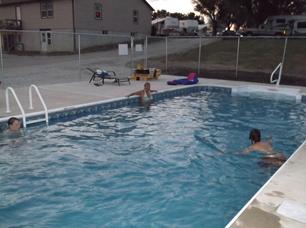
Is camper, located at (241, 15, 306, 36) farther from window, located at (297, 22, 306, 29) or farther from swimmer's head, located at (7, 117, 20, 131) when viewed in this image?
swimmer's head, located at (7, 117, 20, 131)

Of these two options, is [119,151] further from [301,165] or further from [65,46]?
[65,46]

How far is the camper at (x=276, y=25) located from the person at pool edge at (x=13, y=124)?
3120cm

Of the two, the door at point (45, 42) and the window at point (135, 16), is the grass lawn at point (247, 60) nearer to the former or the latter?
the window at point (135, 16)

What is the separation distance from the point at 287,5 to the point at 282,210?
42.8 metres

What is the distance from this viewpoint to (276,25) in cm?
3566

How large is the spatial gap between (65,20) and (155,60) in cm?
1138

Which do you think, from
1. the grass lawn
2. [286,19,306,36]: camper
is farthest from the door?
[286,19,306,36]: camper

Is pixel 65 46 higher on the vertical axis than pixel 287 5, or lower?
lower

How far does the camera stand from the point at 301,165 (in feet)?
16.8

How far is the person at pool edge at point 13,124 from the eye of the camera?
7.46 meters

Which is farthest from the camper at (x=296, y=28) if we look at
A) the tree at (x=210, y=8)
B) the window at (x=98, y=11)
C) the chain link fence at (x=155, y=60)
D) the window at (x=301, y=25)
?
the window at (x=98, y=11)

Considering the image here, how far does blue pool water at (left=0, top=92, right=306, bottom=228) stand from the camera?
15.0ft

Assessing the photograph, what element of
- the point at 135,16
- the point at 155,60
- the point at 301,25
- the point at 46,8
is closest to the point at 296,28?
the point at 301,25

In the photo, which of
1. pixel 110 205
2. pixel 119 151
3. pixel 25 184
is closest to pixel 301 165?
pixel 110 205
